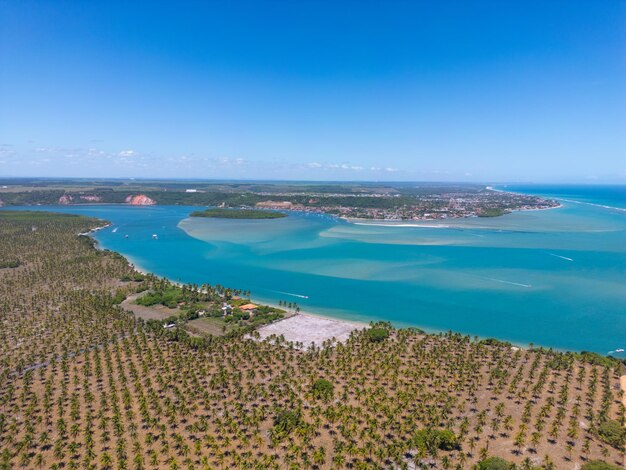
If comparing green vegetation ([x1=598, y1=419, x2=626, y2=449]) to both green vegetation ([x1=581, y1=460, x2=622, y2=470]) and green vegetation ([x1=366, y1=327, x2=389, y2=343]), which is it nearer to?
green vegetation ([x1=581, y1=460, x2=622, y2=470])

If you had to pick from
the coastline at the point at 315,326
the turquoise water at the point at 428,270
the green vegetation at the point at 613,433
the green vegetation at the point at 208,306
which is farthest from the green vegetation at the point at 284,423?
the turquoise water at the point at 428,270

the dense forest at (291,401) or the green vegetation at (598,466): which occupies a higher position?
the green vegetation at (598,466)

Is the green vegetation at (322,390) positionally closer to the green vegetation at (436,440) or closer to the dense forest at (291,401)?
the dense forest at (291,401)

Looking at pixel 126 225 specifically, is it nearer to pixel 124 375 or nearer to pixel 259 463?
pixel 124 375

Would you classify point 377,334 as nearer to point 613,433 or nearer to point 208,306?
point 613,433

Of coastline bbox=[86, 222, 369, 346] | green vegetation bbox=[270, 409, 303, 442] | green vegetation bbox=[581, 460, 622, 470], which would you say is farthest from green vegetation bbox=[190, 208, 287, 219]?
green vegetation bbox=[581, 460, 622, 470]

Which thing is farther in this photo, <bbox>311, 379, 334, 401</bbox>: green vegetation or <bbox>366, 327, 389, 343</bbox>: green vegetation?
<bbox>366, 327, 389, 343</bbox>: green vegetation
